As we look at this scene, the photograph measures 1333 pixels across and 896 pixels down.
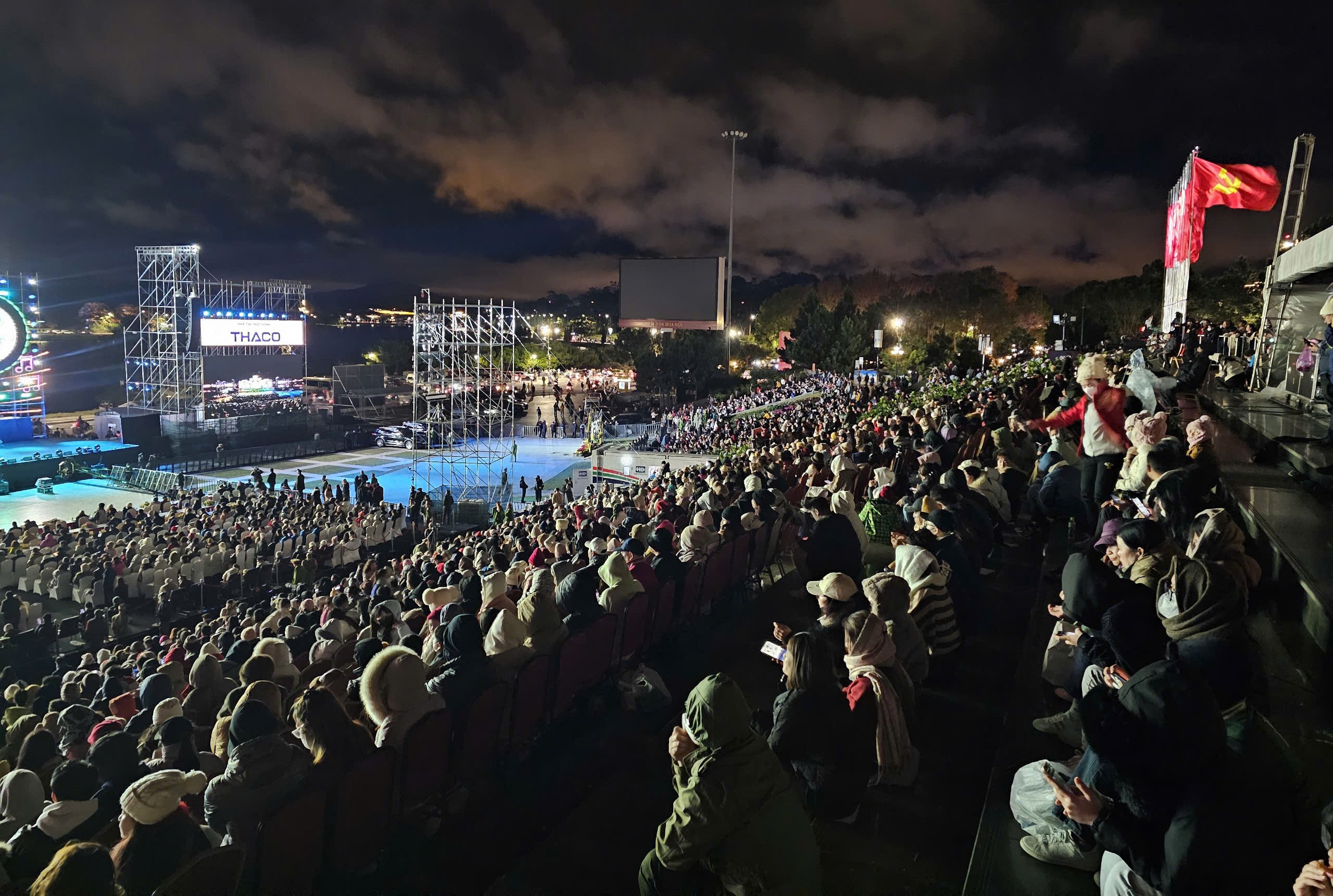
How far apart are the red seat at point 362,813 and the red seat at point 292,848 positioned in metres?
0.07

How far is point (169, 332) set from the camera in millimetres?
38844

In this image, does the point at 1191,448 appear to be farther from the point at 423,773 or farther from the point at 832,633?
the point at 423,773

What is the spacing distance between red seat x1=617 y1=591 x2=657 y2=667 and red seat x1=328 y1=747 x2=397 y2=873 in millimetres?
2209

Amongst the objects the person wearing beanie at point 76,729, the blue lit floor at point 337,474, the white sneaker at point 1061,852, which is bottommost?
the blue lit floor at point 337,474

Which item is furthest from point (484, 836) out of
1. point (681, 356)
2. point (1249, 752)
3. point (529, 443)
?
point (681, 356)

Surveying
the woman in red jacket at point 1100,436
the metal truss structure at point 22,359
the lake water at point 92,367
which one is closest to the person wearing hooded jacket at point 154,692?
the woman in red jacket at point 1100,436

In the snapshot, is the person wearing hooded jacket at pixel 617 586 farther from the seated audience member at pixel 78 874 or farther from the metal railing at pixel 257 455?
the metal railing at pixel 257 455

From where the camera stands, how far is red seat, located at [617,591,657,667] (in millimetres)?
5551

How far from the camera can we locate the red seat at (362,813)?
11.0ft

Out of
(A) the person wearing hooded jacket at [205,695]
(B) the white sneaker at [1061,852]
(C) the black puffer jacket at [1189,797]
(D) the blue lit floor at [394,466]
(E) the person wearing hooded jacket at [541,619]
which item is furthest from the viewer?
(D) the blue lit floor at [394,466]

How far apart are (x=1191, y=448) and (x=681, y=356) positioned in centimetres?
5420

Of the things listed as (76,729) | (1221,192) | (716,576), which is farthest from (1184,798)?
(1221,192)

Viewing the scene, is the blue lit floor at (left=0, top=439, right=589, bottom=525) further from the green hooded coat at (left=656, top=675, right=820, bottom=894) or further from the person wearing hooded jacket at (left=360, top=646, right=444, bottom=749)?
the green hooded coat at (left=656, top=675, right=820, bottom=894)

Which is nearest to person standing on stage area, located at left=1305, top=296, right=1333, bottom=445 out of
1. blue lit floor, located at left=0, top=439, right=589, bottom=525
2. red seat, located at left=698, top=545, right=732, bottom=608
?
red seat, located at left=698, top=545, right=732, bottom=608
